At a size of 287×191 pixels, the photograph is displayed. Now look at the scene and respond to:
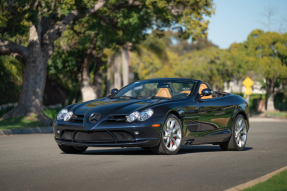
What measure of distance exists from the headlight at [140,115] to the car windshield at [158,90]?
3.23 ft

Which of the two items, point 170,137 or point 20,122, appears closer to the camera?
point 170,137

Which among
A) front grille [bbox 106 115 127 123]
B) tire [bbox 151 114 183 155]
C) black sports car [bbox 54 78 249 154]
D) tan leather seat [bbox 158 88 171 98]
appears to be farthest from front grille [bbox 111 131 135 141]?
tan leather seat [bbox 158 88 171 98]

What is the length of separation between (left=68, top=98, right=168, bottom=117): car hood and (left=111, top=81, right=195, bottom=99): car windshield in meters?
0.55

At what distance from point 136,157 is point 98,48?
960 inches

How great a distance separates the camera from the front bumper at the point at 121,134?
8.53m

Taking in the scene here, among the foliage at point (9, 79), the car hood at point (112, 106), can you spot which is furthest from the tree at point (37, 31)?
the car hood at point (112, 106)

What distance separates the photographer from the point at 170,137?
8.99 m

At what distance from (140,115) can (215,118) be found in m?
2.20

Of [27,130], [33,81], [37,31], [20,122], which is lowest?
[27,130]

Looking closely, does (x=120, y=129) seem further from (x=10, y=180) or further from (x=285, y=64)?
(x=285, y=64)

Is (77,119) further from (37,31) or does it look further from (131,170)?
(37,31)

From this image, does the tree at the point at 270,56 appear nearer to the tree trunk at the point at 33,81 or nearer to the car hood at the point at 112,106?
the tree trunk at the point at 33,81

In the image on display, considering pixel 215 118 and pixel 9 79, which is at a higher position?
pixel 9 79

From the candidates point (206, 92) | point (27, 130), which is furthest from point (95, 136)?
point (27, 130)
